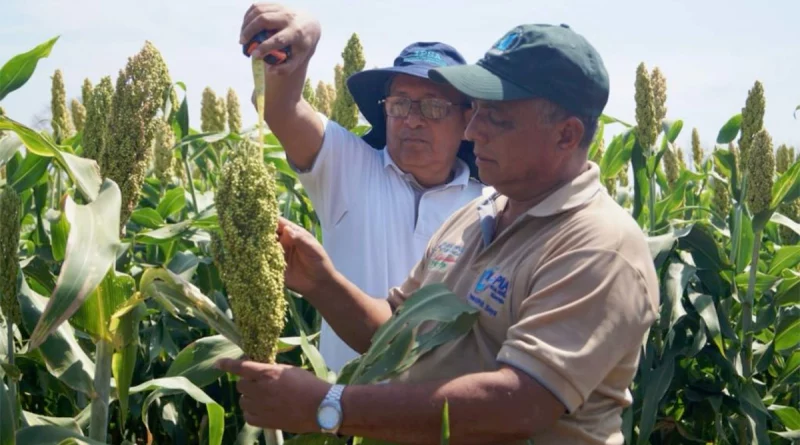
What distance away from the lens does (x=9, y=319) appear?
260 centimetres

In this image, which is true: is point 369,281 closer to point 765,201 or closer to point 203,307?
point 203,307

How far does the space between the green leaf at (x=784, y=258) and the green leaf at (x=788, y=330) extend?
20 centimetres

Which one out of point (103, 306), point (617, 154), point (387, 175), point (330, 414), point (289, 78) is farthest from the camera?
point (617, 154)

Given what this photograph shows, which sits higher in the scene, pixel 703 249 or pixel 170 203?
pixel 170 203

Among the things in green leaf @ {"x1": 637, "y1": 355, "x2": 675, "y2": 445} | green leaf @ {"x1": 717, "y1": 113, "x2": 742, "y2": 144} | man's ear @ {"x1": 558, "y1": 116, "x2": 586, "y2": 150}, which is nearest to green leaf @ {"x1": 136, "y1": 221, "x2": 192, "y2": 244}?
man's ear @ {"x1": 558, "y1": 116, "x2": 586, "y2": 150}

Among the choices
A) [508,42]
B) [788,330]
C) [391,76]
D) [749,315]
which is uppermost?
[508,42]

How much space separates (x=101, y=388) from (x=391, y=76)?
1.85 meters

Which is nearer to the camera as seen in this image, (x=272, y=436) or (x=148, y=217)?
(x=272, y=436)

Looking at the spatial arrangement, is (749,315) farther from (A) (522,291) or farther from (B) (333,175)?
(A) (522,291)

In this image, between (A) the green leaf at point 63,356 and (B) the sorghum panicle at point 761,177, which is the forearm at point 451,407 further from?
(B) the sorghum panicle at point 761,177

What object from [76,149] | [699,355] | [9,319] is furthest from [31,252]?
[699,355]

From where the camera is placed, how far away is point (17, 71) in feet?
10.4

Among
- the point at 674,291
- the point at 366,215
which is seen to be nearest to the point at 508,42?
the point at 366,215

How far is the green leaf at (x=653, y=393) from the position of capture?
4.34 m
